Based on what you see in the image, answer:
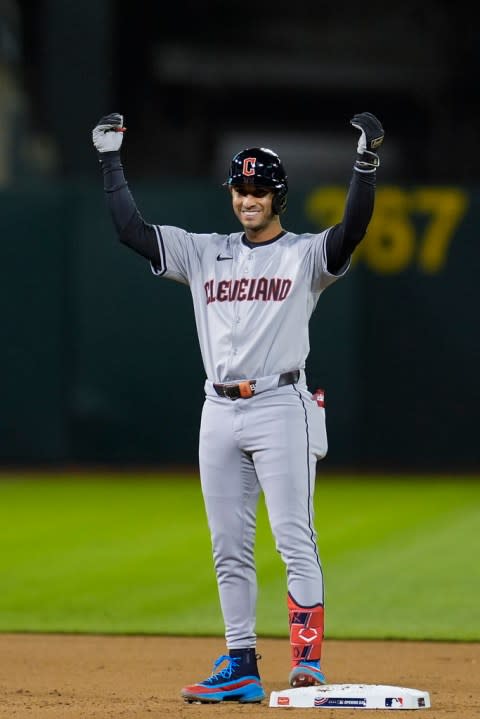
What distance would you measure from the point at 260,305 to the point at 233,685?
1283 mm

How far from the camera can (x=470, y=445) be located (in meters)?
13.7

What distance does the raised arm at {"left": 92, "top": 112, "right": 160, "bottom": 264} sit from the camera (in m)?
5.11

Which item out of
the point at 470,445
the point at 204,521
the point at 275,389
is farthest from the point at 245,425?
the point at 470,445

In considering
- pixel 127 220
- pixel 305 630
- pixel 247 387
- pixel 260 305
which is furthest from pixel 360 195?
pixel 305 630

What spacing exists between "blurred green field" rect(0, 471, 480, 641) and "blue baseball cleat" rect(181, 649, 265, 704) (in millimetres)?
1694

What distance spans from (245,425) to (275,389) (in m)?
0.16

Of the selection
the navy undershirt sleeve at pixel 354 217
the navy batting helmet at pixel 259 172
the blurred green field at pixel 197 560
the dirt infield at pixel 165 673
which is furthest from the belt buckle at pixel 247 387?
the blurred green field at pixel 197 560

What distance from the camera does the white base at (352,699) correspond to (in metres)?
4.60

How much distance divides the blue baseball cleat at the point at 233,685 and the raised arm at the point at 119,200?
1417mm

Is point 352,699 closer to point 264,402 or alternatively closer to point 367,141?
point 264,402

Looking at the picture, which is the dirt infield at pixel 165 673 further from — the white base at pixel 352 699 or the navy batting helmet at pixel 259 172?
the navy batting helmet at pixel 259 172

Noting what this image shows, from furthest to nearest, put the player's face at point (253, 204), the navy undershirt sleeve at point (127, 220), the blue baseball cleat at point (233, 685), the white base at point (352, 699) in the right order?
the navy undershirt sleeve at point (127, 220)
the player's face at point (253, 204)
the blue baseball cleat at point (233, 685)
the white base at point (352, 699)

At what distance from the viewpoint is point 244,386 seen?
4.85 meters

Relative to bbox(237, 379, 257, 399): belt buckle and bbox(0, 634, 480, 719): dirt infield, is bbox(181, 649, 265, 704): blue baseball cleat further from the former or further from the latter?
bbox(237, 379, 257, 399): belt buckle
